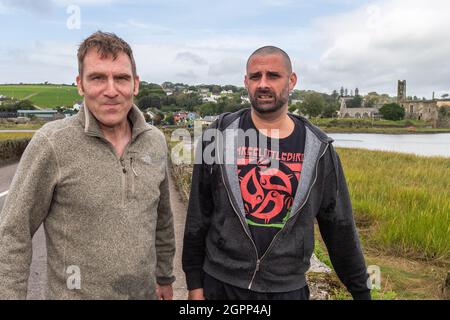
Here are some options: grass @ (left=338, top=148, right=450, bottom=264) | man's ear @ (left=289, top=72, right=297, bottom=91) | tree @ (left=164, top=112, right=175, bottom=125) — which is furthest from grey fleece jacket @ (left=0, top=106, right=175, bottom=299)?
tree @ (left=164, top=112, right=175, bottom=125)

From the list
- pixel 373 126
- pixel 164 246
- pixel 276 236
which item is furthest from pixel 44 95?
pixel 276 236

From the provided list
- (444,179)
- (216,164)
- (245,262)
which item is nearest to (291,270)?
(245,262)

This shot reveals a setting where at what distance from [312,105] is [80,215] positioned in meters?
107

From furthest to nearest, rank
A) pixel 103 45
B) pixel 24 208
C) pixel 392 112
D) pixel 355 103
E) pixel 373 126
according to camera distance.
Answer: pixel 355 103 → pixel 392 112 → pixel 373 126 → pixel 103 45 → pixel 24 208

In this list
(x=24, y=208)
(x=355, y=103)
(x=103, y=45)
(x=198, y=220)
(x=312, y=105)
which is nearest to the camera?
(x=24, y=208)

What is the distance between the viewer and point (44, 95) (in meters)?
112

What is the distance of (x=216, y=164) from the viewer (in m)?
2.38

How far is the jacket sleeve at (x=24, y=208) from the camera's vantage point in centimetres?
181

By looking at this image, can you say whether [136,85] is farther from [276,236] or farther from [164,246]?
[276,236]

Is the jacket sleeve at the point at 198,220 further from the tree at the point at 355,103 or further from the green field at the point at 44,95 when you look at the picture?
the tree at the point at 355,103

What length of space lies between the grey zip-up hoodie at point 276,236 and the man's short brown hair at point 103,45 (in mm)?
718

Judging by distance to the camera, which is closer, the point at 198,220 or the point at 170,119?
the point at 198,220

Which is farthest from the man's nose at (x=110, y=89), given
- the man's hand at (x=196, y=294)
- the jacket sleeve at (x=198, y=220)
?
the man's hand at (x=196, y=294)

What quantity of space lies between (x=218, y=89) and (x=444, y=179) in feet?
121
